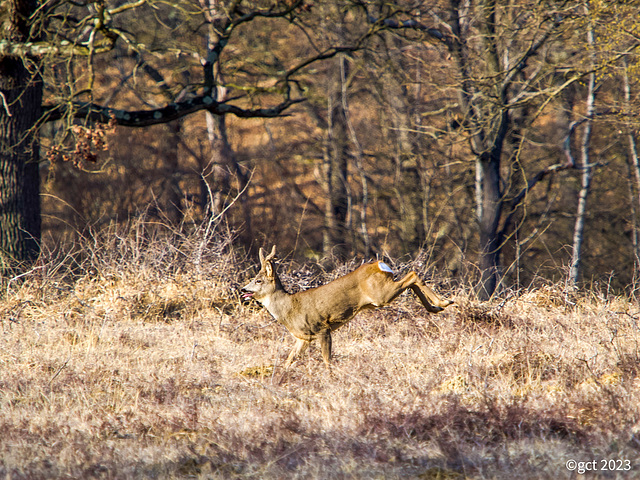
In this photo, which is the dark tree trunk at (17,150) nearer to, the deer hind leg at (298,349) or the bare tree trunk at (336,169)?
the deer hind leg at (298,349)

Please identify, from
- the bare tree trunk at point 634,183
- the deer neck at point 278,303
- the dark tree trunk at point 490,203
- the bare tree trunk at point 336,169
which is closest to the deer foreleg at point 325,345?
the deer neck at point 278,303

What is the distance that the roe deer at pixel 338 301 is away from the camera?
18.9 feet

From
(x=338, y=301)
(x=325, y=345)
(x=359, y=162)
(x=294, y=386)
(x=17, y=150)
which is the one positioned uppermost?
(x=17, y=150)

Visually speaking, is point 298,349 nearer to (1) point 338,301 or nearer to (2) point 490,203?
(1) point 338,301

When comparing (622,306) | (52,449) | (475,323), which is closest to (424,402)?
(52,449)

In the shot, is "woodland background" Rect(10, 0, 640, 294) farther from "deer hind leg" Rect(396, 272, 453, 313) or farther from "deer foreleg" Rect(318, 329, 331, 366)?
"deer foreleg" Rect(318, 329, 331, 366)

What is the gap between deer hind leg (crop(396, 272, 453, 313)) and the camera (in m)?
5.79

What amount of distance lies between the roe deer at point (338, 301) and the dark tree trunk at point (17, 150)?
5785 mm

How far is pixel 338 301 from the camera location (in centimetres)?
582

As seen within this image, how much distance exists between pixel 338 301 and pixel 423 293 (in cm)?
75

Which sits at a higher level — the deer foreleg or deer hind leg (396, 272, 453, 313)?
deer hind leg (396, 272, 453, 313)

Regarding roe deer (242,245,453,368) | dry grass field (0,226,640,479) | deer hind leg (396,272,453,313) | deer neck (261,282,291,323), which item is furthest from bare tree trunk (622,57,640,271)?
deer neck (261,282,291,323)

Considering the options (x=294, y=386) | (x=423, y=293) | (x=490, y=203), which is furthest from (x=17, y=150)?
(x=490, y=203)

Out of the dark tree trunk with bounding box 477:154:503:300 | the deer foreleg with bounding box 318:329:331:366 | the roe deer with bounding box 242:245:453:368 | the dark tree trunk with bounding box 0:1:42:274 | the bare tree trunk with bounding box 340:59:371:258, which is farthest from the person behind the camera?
the bare tree trunk with bounding box 340:59:371:258
